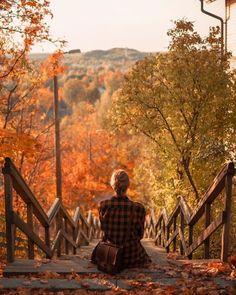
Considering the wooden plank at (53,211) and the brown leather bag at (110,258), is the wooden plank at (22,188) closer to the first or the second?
the wooden plank at (53,211)

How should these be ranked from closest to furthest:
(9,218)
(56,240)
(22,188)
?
(9,218), (22,188), (56,240)

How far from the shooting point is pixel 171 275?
17.9 feet

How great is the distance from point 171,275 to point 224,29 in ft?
51.4

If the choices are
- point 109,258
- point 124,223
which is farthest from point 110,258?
point 124,223

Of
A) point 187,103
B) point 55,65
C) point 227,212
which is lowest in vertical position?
point 227,212

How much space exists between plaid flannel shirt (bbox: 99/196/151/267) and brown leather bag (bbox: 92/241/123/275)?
15cm

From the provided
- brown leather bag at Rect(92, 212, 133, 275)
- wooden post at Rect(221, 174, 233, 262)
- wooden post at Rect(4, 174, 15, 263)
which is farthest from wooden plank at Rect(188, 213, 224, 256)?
wooden post at Rect(4, 174, 15, 263)

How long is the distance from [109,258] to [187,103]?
385 inches

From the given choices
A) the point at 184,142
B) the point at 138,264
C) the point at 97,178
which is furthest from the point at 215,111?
the point at 97,178

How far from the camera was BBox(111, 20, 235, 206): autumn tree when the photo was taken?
1459 cm

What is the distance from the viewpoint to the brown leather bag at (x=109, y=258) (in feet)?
18.8

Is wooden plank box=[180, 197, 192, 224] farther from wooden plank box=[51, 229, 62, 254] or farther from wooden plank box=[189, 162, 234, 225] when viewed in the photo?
wooden plank box=[51, 229, 62, 254]

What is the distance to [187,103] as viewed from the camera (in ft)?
48.8

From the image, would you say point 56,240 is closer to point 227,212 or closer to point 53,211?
point 53,211
